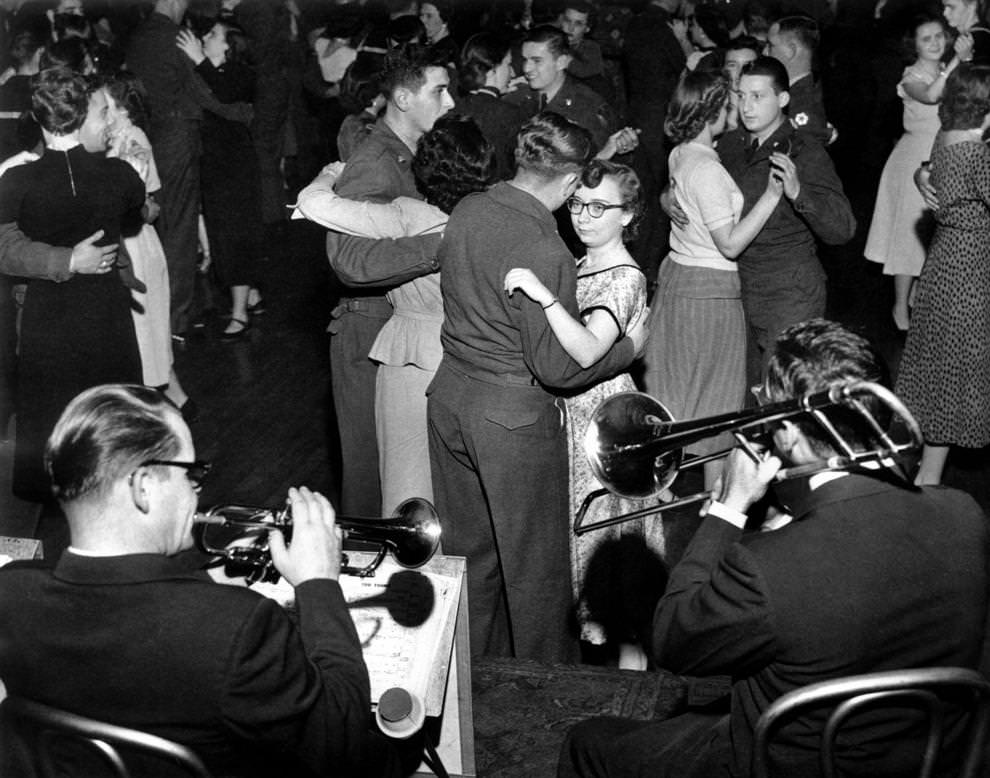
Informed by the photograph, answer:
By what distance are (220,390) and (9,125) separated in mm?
1561

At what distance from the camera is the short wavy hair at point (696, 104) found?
4398mm

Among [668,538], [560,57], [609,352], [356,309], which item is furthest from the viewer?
[560,57]

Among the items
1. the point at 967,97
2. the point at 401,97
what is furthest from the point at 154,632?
the point at 967,97

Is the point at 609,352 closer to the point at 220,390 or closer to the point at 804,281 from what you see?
the point at 804,281

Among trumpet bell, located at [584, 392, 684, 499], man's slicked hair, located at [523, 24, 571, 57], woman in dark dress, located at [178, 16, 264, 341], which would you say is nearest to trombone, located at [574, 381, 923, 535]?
trumpet bell, located at [584, 392, 684, 499]

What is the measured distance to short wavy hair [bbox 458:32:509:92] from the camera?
6.05 meters

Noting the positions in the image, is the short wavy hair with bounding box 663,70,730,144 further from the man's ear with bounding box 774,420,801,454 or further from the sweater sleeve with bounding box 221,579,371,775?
the sweater sleeve with bounding box 221,579,371,775

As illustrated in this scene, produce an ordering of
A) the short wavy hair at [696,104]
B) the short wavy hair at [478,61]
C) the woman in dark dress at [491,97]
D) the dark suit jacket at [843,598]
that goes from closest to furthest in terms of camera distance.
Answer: the dark suit jacket at [843,598], the short wavy hair at [696,104], the woman in dark dress at [491,97], the short wavy hair at [478,61]

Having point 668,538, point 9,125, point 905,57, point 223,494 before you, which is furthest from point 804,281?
point 905,57

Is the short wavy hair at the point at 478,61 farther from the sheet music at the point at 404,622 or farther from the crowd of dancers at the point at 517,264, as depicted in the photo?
the sheet music at the point at 404,622

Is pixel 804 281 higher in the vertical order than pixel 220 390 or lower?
higher

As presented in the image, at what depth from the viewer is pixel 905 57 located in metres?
8.30

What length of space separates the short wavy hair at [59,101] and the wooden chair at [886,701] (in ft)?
10.3

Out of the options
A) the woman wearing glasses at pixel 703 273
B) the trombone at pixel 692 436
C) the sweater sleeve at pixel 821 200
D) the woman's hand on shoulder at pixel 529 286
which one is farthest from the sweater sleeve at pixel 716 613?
the sweater sleeve at pixel 821 200
